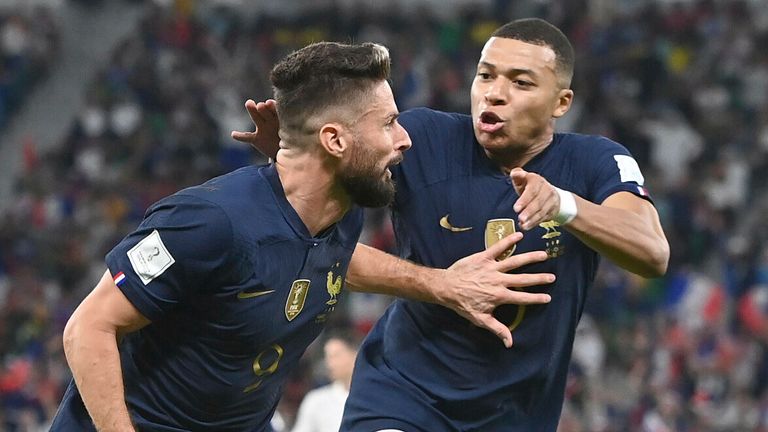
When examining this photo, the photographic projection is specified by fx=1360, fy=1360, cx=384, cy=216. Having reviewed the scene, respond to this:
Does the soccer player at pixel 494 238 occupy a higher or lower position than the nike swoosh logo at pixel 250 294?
lower

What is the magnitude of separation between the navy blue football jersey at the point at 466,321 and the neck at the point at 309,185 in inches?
28.7

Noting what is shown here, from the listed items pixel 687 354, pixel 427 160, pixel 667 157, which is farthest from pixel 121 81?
pixel 427 160

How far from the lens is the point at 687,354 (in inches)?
551

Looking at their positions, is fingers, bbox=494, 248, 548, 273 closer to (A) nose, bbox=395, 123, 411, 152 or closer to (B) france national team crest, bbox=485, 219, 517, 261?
(B) france national team crest, bbox=485, 219, 517, 261

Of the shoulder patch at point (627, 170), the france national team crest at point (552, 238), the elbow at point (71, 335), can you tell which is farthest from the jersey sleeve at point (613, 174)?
the elbow at point (71, 335)

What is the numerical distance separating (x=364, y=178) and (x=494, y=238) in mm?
785

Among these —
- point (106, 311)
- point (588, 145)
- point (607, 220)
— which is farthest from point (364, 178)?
point (588, 145)

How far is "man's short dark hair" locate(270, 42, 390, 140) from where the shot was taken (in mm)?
4520

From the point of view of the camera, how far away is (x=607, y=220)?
186 inches

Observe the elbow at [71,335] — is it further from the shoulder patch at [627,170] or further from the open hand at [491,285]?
the shoulder patch at [627,170]

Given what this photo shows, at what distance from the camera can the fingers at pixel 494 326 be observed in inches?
193

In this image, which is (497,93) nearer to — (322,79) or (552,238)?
(552,238)

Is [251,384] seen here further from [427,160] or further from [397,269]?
[427,160]

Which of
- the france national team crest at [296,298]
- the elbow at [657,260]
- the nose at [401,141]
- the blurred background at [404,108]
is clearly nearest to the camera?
the france national team crest at [296,298]
